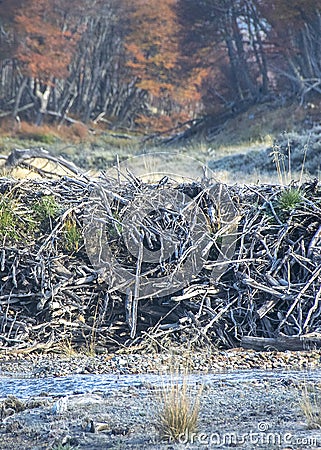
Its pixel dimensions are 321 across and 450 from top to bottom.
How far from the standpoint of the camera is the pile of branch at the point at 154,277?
6.29 meters

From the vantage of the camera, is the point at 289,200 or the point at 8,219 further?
the point at 289,200

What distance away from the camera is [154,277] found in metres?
6.66

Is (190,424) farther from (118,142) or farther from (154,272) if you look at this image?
(118,142)

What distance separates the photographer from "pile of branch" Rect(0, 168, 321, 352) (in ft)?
20.6

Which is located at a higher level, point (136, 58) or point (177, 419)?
point (136, 58)

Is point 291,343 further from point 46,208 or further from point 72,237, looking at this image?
point 46,208

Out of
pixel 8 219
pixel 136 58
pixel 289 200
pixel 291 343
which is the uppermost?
pixel 136 58

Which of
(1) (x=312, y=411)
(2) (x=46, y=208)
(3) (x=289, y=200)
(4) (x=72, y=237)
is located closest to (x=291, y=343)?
(3) (x=289, y=200)

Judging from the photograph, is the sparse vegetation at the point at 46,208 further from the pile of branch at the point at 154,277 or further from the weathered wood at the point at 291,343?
the weathered wood at the point at 291,343

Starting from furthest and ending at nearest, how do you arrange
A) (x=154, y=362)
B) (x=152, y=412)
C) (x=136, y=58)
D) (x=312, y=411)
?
1. (x=136, y=58)
2. (x=154, y=362)
3. (x=152, y=412)
4. (x=312, y=411)

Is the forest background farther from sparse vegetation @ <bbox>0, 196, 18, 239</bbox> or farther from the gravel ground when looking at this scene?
the gravel ground

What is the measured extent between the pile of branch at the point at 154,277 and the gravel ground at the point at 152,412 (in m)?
0.53

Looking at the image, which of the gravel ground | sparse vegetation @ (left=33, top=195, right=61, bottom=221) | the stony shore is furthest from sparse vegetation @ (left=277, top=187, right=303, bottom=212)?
sparse vegetation @ (left=33, top=195, right=61, bottom=221)

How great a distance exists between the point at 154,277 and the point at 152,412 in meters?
2.50
